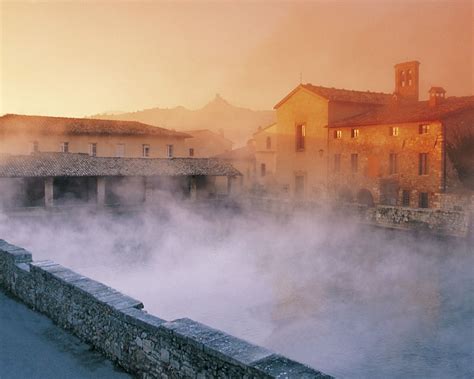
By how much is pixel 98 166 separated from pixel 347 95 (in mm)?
17756

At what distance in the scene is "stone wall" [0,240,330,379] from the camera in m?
4.07

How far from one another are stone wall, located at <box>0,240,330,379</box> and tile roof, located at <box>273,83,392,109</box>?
2647 centimetres

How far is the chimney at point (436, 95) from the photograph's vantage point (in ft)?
89.5

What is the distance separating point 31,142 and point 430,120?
1048 inches

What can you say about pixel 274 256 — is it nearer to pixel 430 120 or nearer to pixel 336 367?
pixel 336 367

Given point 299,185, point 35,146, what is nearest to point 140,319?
point 299,185

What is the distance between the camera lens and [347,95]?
32.6 meters

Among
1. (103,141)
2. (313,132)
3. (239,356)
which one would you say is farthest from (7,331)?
(103,141)

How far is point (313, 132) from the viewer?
32219mm

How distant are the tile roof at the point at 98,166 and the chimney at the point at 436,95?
13401mm

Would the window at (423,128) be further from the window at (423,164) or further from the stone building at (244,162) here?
the stone building at (244,162)

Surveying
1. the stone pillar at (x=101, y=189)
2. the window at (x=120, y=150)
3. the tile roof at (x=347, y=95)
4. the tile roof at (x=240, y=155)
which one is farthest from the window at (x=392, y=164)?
the window at (x=120, y=150)

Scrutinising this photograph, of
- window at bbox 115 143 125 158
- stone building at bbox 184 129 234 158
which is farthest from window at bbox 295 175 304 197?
stone building at bbox 184 129 234 158

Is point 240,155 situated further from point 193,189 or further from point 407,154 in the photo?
point 407,154
